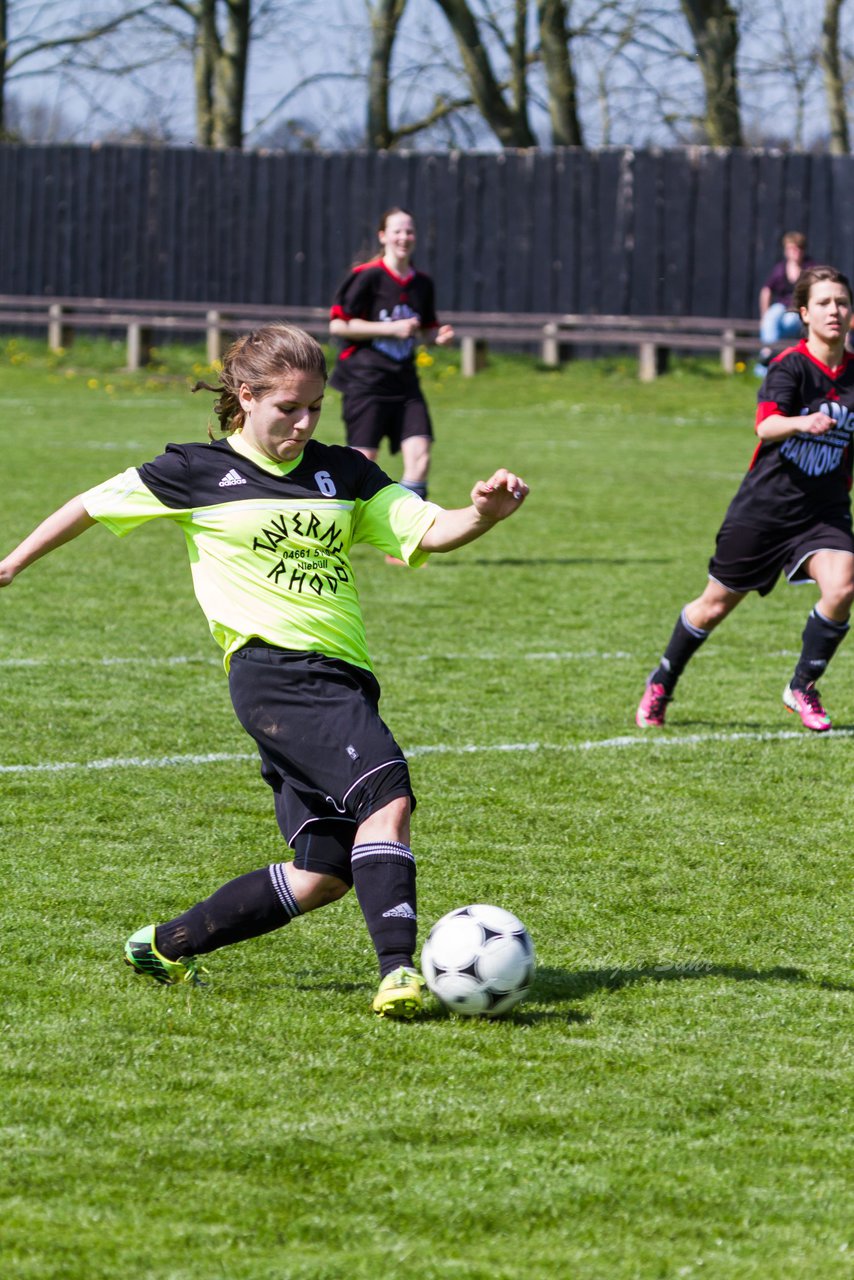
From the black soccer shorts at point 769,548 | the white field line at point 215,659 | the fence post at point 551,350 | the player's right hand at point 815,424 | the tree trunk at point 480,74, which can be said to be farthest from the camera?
the tree trunk at point 480,74

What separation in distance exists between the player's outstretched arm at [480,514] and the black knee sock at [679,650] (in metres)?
3.16

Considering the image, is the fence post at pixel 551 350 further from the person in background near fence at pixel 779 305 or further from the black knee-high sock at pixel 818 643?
the black knee-high sock at pixel 818 643

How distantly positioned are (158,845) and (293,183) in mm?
24246

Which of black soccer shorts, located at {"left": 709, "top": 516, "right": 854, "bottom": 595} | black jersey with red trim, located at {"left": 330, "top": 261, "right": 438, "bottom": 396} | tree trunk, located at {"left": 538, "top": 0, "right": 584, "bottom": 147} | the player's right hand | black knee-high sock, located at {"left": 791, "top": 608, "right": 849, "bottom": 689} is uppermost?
tree trunk, located at {"left": 538, "top": 0, "right": 584, "bottom": 147}

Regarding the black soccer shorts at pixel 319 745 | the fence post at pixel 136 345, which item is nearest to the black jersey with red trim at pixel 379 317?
the black soccer shorts at pixel 319 745

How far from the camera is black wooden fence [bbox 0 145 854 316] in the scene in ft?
83.3

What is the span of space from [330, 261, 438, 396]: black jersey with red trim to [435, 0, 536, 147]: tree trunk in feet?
68.0

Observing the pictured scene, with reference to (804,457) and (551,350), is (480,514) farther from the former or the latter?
(551,350)

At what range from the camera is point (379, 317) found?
11.8 meters

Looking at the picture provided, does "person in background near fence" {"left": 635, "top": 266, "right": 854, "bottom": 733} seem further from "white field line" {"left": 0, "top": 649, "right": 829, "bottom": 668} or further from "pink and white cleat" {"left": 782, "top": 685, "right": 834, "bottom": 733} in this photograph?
"white field line" {"left": 0, "top": 649, "right": 829, "bottom": 668}

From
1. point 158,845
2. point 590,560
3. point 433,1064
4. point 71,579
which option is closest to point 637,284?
point 590,560

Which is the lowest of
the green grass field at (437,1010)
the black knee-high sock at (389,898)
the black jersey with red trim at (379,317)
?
the green grass field at (437,1010)

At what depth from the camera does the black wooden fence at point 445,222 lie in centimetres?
2538

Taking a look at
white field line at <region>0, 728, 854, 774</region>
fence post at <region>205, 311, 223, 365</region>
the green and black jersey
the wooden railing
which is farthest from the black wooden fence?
the green and black jersey
